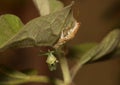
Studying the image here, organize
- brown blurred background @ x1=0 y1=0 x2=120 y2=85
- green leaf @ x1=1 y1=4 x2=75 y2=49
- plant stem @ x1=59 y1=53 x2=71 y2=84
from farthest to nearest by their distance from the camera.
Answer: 1. brown blurred background @ x1=0 y1=0 x2=120 y2=85
2. plant stem @ x1=59 y1=53 x2=71 y2=84
3. green leaf @ x1=1 y1=4 x2=75 y2=49

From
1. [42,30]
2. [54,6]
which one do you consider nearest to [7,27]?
[42,30]

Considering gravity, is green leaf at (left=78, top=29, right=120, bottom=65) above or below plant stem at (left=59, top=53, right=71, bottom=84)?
above

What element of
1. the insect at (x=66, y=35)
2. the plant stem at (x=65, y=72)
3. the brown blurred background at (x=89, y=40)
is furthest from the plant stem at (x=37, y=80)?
the brown blurred background at (x=89, y=40)

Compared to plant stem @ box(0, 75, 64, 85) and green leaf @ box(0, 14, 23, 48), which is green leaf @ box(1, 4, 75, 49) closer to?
green leaf @ box(0, 14, 23, 48)

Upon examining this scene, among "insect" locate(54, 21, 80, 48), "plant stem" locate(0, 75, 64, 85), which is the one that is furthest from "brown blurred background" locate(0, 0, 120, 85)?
"insect" locate(54, 21, 80, 48)

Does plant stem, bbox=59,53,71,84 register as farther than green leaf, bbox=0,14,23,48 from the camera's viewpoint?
Yes

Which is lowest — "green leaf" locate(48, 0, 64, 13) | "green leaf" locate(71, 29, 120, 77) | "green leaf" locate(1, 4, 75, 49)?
"green leaf" locate(1, 4, 75, 49)

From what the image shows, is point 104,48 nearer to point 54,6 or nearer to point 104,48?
point 104,48
